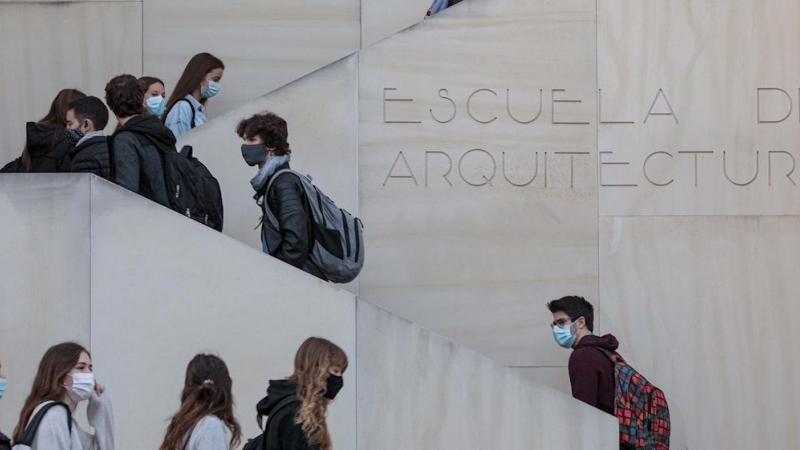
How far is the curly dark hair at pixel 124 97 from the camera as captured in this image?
1142 cm

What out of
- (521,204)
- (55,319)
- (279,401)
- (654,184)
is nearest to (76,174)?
(55,319)

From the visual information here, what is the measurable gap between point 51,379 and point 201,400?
80 cm

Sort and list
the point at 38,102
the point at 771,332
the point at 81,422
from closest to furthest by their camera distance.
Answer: the point at 81,422
the point at 771,332
the point at 38,102

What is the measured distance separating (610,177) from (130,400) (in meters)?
4.12

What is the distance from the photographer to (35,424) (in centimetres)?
959

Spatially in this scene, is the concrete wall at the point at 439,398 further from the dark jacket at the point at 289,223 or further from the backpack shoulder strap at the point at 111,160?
the backpack shoulder strap at the point at 111,160

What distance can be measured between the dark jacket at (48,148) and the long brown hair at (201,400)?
6.24ft

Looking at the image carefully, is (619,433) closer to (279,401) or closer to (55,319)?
(279,401)

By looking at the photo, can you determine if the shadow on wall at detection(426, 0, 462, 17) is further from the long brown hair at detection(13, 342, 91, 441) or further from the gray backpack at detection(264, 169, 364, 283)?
the long brown hair at detection(13, 342, 91, 441)

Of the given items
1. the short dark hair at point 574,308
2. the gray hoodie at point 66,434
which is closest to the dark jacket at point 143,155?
the gray hoodie at point 66,434

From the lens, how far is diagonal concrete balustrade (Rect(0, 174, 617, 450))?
37.0 ft

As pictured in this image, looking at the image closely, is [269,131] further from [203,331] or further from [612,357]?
[612,357]

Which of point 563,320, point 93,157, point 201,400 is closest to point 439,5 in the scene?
point 563,320

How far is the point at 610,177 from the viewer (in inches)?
534
